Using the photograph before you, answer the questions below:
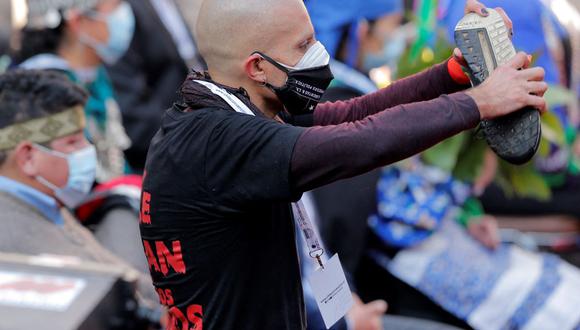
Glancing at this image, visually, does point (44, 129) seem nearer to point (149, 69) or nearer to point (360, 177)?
point (360, 177)

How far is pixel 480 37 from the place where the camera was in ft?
8.49

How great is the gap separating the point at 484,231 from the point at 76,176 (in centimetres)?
196

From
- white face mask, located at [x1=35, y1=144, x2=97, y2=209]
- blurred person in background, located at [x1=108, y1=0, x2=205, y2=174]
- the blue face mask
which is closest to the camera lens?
white face mask, located at [x1=35, y1=144, x2=97, y2=209]

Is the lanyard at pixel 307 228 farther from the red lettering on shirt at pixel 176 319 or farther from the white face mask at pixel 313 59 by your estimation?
the red lettering on shirt at pixel 176 319

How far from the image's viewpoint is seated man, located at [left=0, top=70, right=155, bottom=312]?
12.4 feet

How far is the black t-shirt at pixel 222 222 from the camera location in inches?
99.8

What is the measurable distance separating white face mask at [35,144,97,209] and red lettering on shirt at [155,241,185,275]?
3.90 ft

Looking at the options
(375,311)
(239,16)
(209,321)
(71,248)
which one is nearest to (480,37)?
(239,16)

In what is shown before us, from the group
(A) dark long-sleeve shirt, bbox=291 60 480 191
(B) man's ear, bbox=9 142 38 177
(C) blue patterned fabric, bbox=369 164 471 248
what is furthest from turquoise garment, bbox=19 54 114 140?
(A) dark long-sleeve shirt, bbox=291 60 480 191

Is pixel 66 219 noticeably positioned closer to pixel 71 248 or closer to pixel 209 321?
pixel 71 248

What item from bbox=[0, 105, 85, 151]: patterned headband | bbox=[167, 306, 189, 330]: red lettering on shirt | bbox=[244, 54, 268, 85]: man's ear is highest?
bbox=[244, 54, 268, 85]: man's ear

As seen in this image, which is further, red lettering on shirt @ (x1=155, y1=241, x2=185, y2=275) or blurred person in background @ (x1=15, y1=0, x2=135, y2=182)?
blurred person in background @ (x1=15, y1=0, x2=135, y2=182)

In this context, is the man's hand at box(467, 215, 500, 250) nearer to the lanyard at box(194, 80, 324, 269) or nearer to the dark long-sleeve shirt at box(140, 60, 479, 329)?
the lanyard at box(194, 80, 324, 269)

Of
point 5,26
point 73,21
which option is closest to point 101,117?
point 73,21
